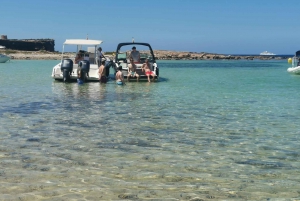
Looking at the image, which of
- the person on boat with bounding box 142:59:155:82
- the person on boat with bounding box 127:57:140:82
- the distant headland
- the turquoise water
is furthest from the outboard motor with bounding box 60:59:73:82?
the distant headland

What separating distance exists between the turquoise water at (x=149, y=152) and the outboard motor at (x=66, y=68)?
29.6ft

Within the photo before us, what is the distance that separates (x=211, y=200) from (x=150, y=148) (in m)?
2.60

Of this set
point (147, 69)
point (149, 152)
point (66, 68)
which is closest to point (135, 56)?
point (147, 69)

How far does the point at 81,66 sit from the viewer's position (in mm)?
21312

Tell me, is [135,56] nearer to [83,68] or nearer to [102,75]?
[102,75]

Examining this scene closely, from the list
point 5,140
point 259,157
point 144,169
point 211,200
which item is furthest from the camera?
point 5,140

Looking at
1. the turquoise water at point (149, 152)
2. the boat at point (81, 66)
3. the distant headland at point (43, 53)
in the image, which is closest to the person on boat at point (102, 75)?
the boat at point (81, 66)

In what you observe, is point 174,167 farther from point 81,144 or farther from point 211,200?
point 81,144

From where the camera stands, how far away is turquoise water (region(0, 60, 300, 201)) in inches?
203

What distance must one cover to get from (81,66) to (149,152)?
48.8 feet

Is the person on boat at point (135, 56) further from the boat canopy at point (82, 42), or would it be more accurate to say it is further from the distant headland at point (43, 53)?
the distant headland at point (43, 53)

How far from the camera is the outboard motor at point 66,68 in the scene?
21594mm

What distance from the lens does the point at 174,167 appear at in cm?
616

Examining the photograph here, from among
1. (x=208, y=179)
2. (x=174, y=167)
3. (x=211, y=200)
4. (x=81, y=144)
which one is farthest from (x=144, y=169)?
(x=81, y=144)
